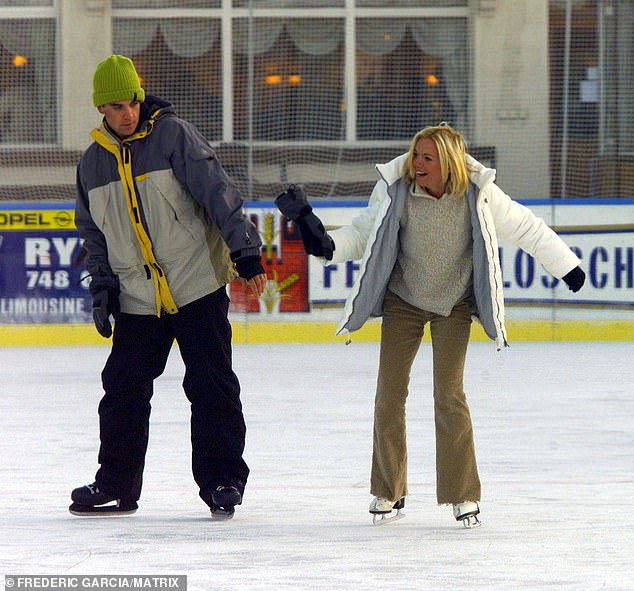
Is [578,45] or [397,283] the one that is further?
[578,45]

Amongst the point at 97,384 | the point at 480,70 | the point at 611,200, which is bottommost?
the point at 97,384

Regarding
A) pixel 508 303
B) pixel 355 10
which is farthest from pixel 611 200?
pixel 355 10

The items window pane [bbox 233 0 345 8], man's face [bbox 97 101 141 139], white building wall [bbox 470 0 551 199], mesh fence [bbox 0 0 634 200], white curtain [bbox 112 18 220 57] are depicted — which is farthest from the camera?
white curtain [bbox 112 18 220 57]

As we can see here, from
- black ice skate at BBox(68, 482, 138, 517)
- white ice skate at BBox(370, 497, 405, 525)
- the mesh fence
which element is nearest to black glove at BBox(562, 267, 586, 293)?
white ice skate at BBox(370, 497, 405, 525)

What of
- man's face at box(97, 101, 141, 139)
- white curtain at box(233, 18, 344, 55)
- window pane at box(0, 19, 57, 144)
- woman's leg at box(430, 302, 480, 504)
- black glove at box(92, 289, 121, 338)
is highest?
white curtain at box(233, 18, 344, 55)

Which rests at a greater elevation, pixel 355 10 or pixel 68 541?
pixel 355 10

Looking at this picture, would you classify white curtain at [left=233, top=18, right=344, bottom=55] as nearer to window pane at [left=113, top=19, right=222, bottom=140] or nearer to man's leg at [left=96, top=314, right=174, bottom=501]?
window pane at [left=113, top=19, right=222, bottom=140]

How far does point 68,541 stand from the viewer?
378 cm

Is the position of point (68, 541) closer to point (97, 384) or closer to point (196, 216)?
point (196, 216)

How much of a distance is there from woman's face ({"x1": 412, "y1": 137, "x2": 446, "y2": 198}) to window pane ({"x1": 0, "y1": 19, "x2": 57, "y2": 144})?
1062cm

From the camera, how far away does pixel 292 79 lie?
14617 millimetres

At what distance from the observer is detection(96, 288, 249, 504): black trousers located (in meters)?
4.16

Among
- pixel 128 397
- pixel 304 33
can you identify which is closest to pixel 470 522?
pixel 128 397

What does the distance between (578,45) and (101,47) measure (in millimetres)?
4864
